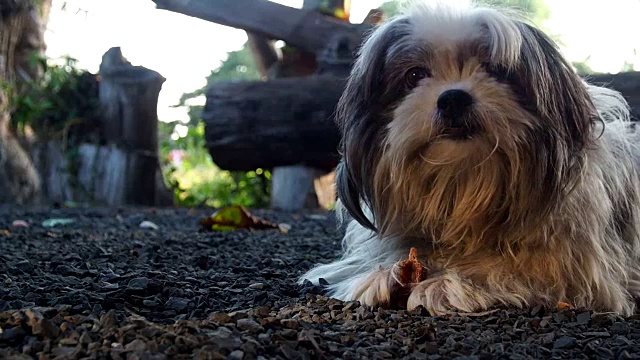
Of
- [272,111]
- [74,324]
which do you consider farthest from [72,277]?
[272,111]

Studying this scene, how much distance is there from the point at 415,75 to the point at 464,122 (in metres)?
0.34

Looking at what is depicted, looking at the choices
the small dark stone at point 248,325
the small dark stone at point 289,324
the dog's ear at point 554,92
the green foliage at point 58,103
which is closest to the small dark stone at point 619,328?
the dog's ear at point 554,92

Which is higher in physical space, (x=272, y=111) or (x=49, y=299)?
(x=272, y=111)

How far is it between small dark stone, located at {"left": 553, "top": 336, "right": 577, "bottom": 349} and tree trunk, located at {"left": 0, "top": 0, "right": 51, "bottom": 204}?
7.61 meters

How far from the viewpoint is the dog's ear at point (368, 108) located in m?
3.22

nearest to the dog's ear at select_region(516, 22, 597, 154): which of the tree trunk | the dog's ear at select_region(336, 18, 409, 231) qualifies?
the dog's ear at select_region(336, 18, 409, 231)

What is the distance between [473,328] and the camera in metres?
2.65

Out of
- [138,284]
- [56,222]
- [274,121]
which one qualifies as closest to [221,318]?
[138,284]

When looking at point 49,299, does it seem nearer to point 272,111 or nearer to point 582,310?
point 582,310

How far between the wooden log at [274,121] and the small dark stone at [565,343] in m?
5.45

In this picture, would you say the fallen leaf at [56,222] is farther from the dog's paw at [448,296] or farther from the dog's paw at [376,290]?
the dog's paw at [448,296]

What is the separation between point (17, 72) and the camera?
9727 millimetres

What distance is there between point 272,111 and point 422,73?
4.98 meters

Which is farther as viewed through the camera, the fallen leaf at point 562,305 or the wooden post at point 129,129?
the wooden post at point 129,129
